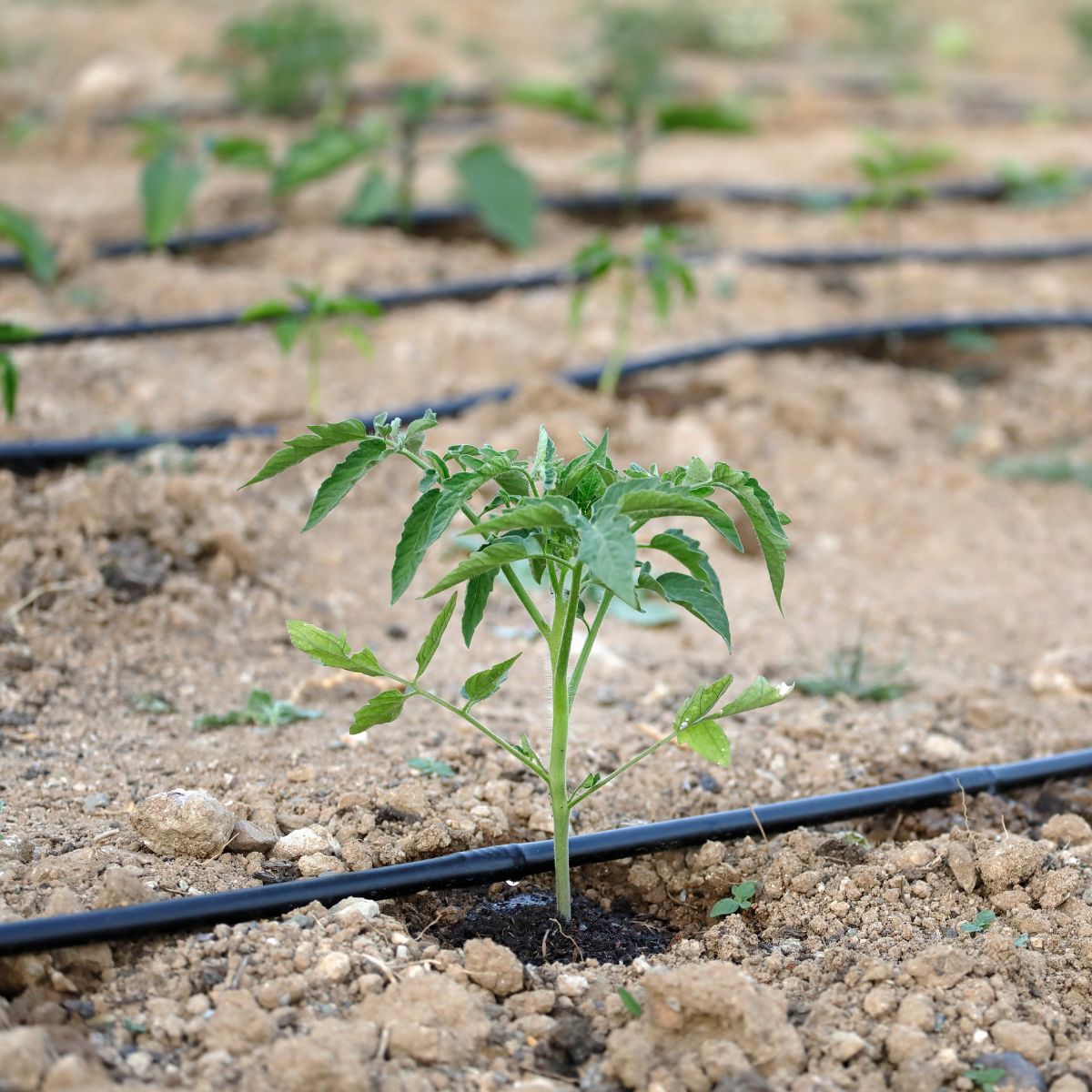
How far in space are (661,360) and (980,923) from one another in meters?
2.70

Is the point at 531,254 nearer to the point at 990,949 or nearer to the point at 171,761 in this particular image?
the point at 171,761

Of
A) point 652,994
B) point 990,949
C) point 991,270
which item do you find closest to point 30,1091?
point 652,994

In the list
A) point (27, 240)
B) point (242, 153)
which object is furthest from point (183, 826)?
point (242, 153)

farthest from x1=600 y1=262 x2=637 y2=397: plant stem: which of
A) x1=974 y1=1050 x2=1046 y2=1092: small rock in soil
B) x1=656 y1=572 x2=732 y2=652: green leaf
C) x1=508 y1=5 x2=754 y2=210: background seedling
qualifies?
x1=974 y1=1050 x2=1046 y2=1092: small rock in soil

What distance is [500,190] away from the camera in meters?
5.29

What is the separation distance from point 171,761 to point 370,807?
390 mm

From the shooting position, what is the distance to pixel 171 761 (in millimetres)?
2291

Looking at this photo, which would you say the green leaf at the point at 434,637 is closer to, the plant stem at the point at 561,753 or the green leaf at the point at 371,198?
the plant stem at the point at 561,753

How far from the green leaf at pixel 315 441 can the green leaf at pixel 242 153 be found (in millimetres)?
3479

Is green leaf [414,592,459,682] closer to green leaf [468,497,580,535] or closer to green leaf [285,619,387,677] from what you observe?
green leaf [285,619,387,677]

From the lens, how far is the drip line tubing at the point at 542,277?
423cm

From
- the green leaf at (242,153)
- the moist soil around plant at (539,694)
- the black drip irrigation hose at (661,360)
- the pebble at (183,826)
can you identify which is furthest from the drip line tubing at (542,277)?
the pebble at (183,826)

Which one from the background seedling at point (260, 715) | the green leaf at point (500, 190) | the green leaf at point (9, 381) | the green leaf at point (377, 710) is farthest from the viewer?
the green leaf at point (500, 190)

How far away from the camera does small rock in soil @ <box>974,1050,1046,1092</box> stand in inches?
62.6
